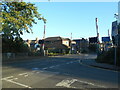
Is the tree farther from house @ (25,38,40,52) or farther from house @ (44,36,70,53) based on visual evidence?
house @ (44,36,70,53)

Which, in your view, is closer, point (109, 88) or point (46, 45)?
point (109, 88)

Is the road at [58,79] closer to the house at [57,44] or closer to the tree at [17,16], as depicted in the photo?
the tree at [17,16]

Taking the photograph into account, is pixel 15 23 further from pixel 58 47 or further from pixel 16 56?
pixel 58 47

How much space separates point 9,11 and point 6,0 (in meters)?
2.40

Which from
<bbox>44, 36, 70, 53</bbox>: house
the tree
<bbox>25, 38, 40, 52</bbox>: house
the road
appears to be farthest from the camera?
<bbox>44, 36, 70, 53</bbox>: house

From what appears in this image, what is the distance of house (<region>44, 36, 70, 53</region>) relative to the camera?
245ft

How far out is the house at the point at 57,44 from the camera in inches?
2945

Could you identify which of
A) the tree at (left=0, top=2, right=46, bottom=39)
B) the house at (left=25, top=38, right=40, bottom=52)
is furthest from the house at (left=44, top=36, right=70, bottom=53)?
the tree at (left=0, top=2, right=46, bottom=39)

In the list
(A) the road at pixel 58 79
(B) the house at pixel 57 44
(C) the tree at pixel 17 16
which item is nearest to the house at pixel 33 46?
(B) the house at pixel 57 44

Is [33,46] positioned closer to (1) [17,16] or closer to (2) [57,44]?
(2) [57,44]

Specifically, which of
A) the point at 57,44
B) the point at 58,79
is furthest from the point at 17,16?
the point at 57,44

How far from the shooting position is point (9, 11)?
22125 millimetres

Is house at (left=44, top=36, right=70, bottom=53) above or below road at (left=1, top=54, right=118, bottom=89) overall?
above

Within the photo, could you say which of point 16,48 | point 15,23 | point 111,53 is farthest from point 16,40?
point 111,53
